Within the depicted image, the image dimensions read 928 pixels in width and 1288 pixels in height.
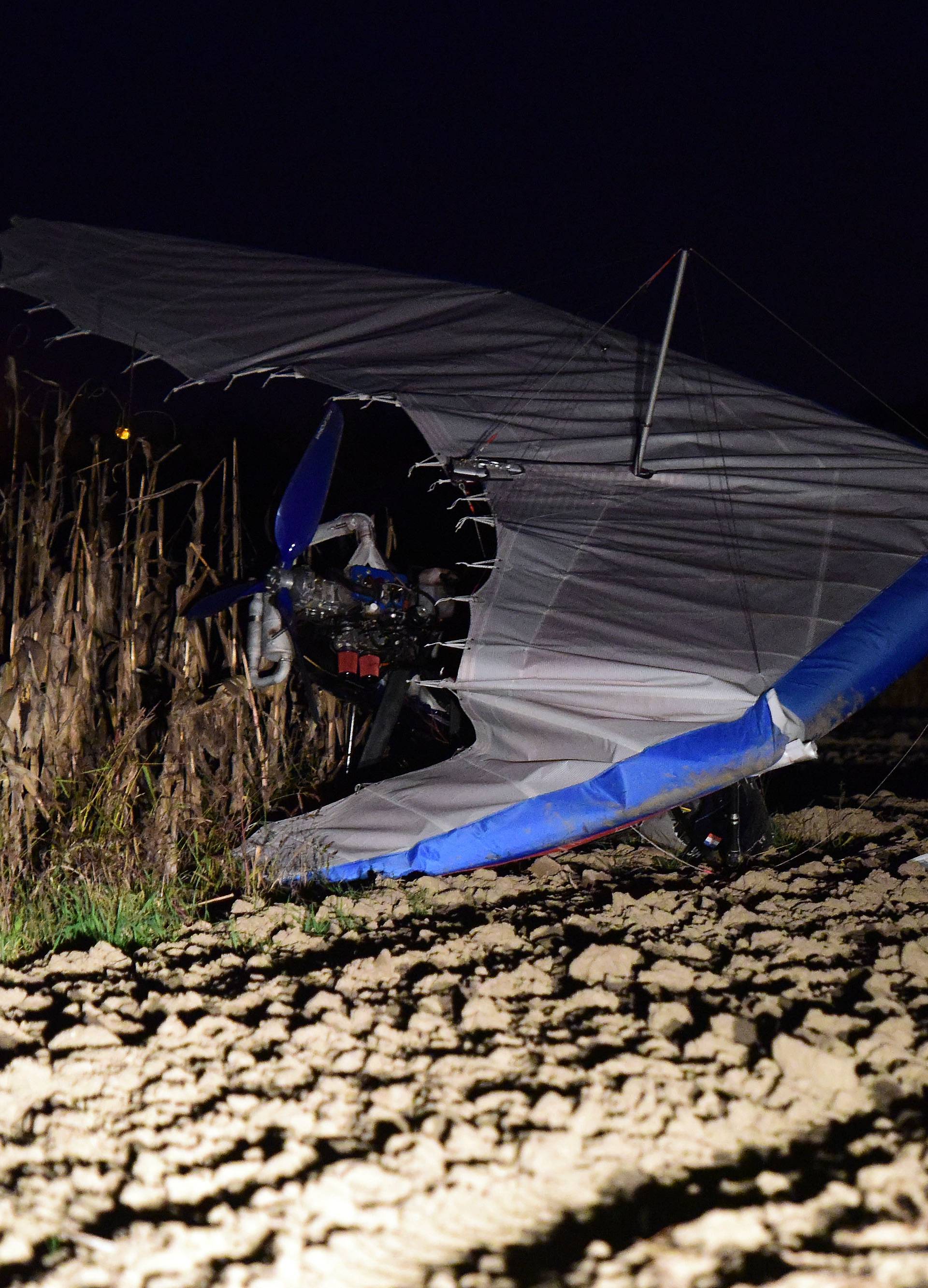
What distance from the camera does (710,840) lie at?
3.84 m

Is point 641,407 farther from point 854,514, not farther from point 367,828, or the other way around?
point 367,828

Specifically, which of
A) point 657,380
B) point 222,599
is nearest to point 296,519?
point 222,599

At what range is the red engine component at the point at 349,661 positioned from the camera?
424cm

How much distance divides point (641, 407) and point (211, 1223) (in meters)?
3.69

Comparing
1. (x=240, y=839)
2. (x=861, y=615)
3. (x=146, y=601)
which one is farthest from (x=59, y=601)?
(x=861, y=615)

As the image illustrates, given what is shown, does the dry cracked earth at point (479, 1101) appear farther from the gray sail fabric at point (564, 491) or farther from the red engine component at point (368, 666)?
the red engine component at point (368, 666)

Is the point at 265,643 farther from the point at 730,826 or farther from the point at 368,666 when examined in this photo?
the point at 730,826

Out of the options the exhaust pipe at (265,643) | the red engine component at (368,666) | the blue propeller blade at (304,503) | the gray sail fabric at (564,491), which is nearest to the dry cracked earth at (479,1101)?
the gray sail fabric at (564,491)

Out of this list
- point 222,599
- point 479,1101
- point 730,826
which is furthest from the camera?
point 222,599

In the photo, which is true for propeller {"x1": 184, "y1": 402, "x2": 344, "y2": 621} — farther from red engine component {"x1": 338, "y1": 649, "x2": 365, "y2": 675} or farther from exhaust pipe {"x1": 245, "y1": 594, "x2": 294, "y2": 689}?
red engine component {"x1": 338, "y1": 649, "x2": 365, "y2": 675}

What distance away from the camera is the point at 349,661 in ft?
13.9

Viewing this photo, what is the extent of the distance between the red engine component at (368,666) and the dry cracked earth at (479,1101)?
3.84 feet

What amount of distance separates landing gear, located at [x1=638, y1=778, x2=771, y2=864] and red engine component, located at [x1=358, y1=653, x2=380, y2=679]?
1.37m

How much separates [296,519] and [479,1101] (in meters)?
2.45
